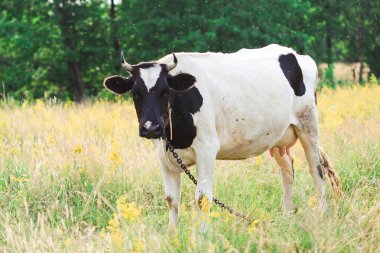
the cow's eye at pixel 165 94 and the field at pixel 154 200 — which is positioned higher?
the cow's eye at pixel 165 94

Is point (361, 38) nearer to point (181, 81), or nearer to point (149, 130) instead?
point (181, 81)

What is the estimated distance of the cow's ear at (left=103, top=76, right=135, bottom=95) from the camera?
4.39 m

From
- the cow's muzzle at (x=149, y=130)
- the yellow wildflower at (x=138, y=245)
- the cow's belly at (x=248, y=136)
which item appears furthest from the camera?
the cow's belly at (x=248, y=136)

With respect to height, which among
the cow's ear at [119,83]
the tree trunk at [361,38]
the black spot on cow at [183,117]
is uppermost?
the cow's ear at [119,83]

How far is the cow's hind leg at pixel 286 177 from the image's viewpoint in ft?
18.6

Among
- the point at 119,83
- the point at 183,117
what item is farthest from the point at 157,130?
the point at 119,83

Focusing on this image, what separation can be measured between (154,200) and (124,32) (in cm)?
1634

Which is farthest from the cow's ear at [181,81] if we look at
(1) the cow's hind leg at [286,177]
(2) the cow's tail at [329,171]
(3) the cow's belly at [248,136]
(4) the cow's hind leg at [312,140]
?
(2) the cow's tail at [329,171]

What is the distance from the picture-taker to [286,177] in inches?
229

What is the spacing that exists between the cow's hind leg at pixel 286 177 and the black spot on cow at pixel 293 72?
689 mm

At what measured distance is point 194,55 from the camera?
487 centimetres

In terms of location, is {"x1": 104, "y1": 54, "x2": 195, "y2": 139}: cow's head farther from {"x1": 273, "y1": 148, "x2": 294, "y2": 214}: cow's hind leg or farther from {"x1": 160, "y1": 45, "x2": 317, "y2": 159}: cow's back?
{"x1": 273, "y1": 148, "x2": 294, "y2": 214}: cow's hind leg

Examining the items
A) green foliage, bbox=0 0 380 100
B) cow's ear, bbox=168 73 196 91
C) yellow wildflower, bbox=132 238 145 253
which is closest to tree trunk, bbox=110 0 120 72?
green foliage, bbox=0 0 380 100

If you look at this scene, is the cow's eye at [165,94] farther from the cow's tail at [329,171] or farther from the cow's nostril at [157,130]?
the cow's tail at [329,171]
